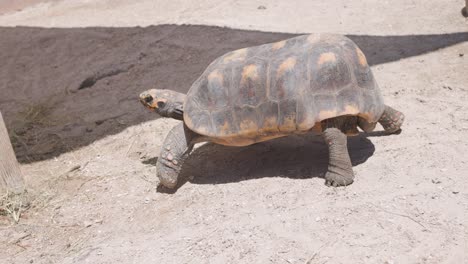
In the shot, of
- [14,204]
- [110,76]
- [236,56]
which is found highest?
[236,56]

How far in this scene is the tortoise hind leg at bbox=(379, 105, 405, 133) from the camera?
4488 mm

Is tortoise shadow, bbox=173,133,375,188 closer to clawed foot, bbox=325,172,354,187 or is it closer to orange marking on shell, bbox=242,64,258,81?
clawed foot, bbox=325,172,354,187

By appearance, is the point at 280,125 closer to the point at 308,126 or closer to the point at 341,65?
the point at 308,126

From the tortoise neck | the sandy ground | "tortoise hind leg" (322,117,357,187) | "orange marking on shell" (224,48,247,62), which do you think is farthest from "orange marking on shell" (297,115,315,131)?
the tortoise neck

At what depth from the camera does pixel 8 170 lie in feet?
14.7

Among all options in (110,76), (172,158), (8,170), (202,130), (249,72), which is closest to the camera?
(249,72)

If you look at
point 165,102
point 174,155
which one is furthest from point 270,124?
point 165,102

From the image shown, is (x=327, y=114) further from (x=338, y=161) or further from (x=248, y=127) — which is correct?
(x=248, y=127)

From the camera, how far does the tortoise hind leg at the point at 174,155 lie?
4.33 meters

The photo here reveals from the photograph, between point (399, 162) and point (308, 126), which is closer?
point (308, 126)

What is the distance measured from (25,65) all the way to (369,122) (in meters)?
5.59

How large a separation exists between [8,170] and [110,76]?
2.76 meters

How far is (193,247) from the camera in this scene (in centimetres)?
360

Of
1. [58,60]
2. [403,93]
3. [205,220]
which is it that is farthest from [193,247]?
[58,60]
